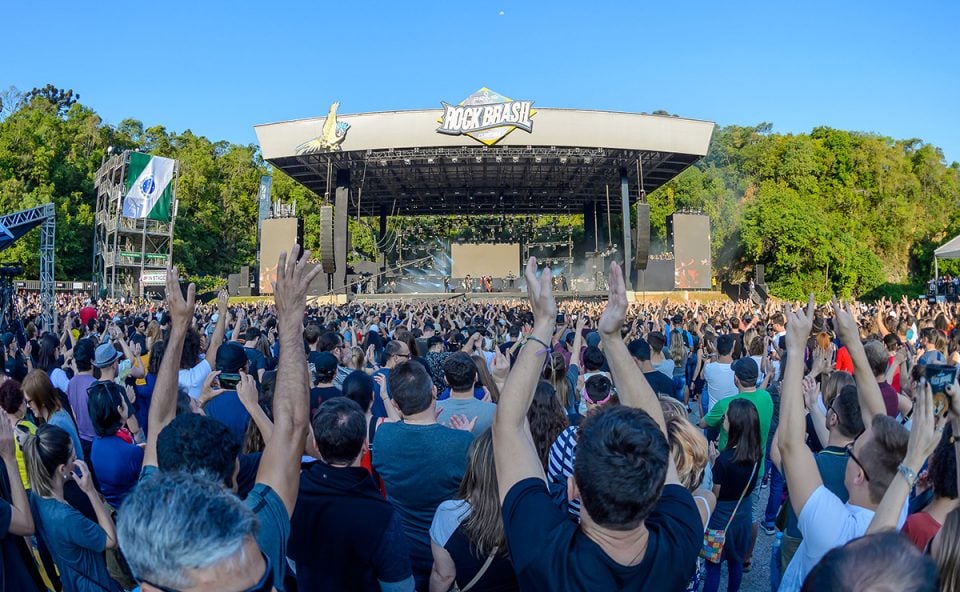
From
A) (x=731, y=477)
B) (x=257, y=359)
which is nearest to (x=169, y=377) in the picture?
(x=731, y=477)

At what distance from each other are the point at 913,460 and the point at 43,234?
19007 millimetres

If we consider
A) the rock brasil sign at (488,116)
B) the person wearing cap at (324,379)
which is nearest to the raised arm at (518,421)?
the person wearing cap at (324,379)

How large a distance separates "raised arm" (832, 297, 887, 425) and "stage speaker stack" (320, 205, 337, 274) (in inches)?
985

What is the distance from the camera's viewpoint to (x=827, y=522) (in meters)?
2.18

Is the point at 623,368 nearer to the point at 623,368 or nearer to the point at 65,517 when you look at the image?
the point at 623,368

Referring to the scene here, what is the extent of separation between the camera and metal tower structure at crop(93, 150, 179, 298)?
39.2 m

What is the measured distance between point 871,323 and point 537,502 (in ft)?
34.7

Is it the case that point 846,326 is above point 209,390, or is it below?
above

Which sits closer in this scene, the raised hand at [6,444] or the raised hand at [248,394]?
the raised hand at [6,444]

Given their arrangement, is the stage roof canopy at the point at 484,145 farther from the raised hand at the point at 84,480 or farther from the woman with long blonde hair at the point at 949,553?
the woman with long blonde hair at the point at 949,553

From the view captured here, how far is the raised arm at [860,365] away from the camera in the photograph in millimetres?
2791

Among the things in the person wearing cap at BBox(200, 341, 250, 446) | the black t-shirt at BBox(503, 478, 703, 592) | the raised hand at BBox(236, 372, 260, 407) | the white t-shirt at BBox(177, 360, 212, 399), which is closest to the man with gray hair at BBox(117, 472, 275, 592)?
the black t-shirt at BBox(503, 478, 703, 592)

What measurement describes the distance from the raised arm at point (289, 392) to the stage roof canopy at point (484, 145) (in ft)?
81.8

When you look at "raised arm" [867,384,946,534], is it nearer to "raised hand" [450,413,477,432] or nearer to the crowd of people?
the crowd of people
